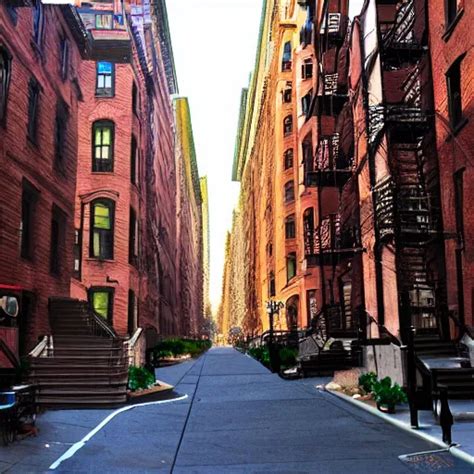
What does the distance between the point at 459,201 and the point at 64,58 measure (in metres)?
13.8

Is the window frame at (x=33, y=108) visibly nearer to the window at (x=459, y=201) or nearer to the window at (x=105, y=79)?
the window at (x=459, y=201)

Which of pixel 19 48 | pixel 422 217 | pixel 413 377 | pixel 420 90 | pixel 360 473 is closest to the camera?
pixel 360 473

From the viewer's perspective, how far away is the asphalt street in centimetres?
784

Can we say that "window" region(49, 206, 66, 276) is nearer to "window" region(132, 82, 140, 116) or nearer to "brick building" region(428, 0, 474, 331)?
"brick building" region(428, 0, 474, 331)

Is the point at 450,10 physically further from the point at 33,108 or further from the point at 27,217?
the point at 27,217

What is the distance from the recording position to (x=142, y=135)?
3966 centimetres

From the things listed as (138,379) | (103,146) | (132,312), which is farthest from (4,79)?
(132,312)

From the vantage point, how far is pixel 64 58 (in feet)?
72.6

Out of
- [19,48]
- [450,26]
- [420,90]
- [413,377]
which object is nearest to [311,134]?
[420,90]

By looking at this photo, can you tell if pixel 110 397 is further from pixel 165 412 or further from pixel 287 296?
pixel 287 296

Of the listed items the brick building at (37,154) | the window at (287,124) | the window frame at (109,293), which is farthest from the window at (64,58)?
the window at (287,124)

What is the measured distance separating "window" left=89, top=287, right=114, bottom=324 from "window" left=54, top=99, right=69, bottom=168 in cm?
1079

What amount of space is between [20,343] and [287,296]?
33.0 meters

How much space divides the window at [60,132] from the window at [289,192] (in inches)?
1313
